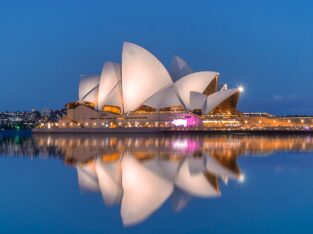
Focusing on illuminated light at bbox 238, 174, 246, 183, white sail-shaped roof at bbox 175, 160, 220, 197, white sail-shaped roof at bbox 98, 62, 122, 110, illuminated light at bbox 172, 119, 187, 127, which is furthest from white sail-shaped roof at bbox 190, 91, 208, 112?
illuminated light at bbox 238, 174, 246, 183

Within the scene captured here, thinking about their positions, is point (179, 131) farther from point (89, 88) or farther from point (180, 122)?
point (89, 88)

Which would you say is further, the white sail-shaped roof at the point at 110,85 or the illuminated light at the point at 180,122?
the illuminated light at the point at 180,122

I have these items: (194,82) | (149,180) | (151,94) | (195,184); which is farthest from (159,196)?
(194,82)

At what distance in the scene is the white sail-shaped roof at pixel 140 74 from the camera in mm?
52125

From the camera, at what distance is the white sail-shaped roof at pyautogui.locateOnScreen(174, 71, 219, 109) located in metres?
55.1

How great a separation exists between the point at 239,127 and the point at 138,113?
41.2 feet

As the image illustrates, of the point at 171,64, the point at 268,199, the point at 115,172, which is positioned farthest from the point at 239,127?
the point at 268,199

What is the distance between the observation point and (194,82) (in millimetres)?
55312

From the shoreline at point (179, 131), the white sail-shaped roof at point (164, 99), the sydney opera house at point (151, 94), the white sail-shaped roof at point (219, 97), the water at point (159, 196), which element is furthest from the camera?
the white sail-shaped roof at point (219, 97)

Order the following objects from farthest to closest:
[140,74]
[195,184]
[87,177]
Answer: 1. [140,74]
2. [87,177]
3. [195,184]

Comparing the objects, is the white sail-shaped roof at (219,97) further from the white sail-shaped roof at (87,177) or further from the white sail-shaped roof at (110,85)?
the white sail-shaped roof at (87,177)

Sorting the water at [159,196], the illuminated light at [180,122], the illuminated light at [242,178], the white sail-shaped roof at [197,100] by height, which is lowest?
the water at [159,196]

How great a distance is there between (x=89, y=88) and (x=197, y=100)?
1393cm

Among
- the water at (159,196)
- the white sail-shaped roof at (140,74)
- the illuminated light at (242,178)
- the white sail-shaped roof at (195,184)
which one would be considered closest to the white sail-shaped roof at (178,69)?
the white sail-shaped roof at (140,74)
